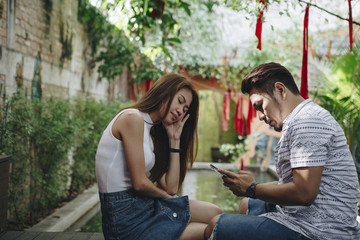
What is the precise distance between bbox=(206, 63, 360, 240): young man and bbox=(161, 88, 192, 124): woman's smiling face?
762mm

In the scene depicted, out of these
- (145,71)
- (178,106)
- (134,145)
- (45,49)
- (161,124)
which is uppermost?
(145,71)

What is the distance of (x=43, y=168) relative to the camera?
4.51 metres

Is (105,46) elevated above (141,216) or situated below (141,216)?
above

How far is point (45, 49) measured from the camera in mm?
5207

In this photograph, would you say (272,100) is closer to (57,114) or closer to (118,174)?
(118,174)

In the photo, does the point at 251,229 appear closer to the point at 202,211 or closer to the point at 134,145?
the point at 202,211

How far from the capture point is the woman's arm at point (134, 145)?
208 centimetres

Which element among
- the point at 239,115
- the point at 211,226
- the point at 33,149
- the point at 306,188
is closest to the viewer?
the point at 306,188

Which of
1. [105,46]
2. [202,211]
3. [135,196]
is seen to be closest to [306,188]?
[202,211]

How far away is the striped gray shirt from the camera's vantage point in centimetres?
166

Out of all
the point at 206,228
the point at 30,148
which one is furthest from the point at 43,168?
the point at 206,228

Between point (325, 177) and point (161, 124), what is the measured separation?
130 cm

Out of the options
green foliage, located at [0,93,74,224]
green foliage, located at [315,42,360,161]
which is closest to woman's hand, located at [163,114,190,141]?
green foliage, located at [0,93,74,224]

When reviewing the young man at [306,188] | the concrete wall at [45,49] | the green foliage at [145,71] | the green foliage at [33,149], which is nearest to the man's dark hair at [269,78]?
the young man at [306,188]
